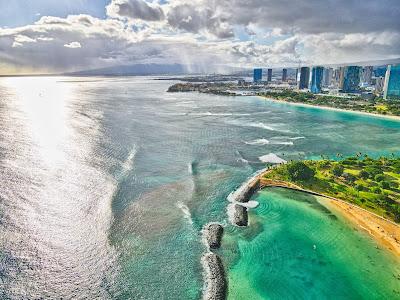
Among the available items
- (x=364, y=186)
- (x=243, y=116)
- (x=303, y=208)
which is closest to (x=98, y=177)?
(x=303, y=208)

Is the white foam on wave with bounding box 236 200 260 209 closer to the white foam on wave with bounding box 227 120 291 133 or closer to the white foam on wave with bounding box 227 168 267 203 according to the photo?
the white foam on wave with bounding box 227 168 267 203

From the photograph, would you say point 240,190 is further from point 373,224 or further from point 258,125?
point 258,125

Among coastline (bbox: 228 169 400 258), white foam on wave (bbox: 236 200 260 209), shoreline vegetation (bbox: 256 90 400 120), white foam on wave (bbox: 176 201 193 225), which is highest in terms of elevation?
white foam on wave (bbox: 176 201 193 225)

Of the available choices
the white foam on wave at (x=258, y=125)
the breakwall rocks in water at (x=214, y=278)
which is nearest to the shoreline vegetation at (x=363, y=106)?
the white foam on wave at (x=258, y=125)

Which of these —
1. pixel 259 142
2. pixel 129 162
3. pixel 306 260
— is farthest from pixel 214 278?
pixel 259 142

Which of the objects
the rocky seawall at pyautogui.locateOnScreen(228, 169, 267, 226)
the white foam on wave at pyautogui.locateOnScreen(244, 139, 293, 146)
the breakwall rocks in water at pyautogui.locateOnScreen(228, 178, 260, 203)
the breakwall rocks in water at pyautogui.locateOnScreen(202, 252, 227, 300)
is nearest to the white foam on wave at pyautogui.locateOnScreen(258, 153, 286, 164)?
the rocky seawall at pyautogui.locateOnScreen(228, 169, 267, 226)

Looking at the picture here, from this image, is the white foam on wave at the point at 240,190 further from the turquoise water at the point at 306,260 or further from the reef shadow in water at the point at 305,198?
the turquoise water at the point at 306,260

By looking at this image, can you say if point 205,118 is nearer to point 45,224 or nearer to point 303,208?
point 303,208

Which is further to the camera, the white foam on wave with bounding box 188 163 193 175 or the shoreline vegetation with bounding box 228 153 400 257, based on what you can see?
the white foam on wave with bounding box 188 163 193 175
